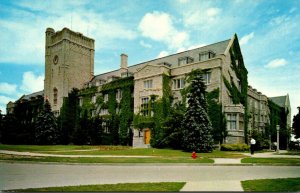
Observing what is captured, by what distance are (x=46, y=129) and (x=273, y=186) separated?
36987 millimetres

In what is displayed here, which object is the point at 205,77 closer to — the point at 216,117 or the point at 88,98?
the point at 216,117

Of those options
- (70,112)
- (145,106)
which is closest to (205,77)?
(145,106)

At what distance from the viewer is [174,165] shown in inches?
613

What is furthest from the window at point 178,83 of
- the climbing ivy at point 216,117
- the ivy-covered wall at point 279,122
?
the ivy-covered wall at point 279,122

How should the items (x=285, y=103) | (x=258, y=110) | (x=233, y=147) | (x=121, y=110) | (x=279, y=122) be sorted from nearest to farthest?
(x=233, y=147) < (x=121, y=110) < (x=258, y=110) < (x=279, y=122) < (x=285, y=103)

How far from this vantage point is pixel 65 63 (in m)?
47.9

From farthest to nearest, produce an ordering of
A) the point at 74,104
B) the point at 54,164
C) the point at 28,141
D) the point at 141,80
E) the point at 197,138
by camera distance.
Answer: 1. the point at 74,104
2. the point at 28,141
3. the point at 141,80
4. the point at 197,138
5. the point at 54,164

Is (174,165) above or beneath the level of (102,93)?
beneath

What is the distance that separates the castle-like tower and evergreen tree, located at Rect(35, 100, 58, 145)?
600 cm

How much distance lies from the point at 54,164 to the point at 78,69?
117ft

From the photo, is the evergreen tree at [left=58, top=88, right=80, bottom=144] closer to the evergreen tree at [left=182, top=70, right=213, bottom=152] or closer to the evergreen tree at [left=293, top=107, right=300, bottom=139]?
the evergreen tree at [left=182, top=70, right=213, bottom=152]

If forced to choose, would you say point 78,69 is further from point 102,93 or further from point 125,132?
point 125,132

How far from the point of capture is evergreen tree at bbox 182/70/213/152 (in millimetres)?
25812

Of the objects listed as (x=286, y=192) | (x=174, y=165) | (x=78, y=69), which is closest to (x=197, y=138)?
(x=174, y=165)
